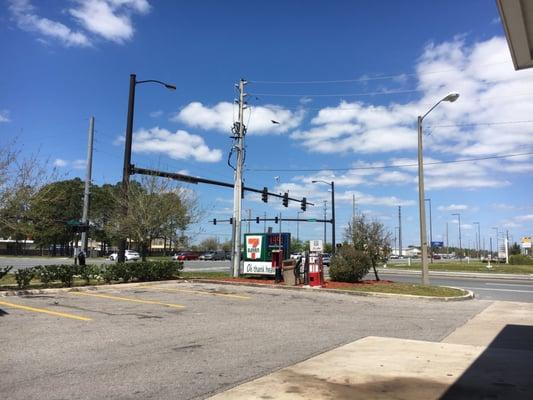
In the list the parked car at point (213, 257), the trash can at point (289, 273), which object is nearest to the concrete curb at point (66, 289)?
the trash can at point (289, 273)

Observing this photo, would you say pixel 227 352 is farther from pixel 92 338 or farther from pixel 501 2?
pixel 501 2

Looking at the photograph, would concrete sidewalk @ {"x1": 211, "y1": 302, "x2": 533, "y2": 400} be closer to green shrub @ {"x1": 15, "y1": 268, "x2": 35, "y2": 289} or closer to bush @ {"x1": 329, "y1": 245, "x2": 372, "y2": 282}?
bush @ {"x1": 329, "y1": 245, "x2": 372, "y2": 282}

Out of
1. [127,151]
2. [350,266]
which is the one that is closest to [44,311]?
[127,151]

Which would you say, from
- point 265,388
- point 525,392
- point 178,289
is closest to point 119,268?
point 178,289

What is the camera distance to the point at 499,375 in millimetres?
6969

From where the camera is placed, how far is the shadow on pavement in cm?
604

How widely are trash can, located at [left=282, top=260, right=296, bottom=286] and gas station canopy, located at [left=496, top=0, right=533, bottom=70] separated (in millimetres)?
15151

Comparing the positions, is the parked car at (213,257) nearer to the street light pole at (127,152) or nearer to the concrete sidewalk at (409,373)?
the street light pole at (127,152)

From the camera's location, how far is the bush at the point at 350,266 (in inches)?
914

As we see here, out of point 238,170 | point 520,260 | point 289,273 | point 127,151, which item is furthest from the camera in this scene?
point 520,260

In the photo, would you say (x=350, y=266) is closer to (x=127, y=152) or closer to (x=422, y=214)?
(x=422, y=214)

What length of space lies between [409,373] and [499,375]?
1.23 m

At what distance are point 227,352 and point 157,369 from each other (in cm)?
155

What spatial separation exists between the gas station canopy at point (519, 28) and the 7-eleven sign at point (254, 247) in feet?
60.4
